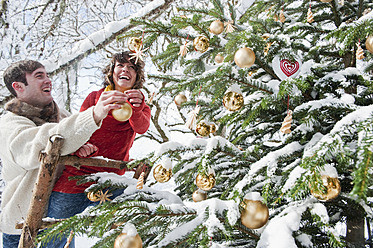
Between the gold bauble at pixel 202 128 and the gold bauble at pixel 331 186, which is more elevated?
the gold bauble at pixel 202 128

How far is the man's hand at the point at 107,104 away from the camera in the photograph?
4.12 ft

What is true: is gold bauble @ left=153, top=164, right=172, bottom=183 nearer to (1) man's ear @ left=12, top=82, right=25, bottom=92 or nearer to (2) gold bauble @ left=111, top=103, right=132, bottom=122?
(2) gold bauble @ left=111, top=103, right=132, bottom=122

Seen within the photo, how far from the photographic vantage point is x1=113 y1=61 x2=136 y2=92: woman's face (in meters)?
1.60

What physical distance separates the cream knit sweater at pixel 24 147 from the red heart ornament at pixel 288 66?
904 mm

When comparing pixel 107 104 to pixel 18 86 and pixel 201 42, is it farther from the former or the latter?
pixel 18 86

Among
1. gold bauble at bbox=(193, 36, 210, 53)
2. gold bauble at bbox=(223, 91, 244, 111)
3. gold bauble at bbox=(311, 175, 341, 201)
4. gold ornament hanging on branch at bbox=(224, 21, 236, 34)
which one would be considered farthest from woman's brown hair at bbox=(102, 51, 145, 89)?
gold bauble at bbox=(311, 175, 341, 201)

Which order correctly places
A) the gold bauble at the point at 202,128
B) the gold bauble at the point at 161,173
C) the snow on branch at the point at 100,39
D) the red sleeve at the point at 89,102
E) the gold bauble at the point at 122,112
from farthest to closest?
the snow on branch at the point at 100,39
the red sleeve at the point at 89,102
the gold bauble at the point at 202,128
the gold bauble at the point at 122,112
the gold bauble at the point at 161,173

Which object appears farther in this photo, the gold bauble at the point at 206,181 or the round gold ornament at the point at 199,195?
the round gold ornament at the point at 199,195

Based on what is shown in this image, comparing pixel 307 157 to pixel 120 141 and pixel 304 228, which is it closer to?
pixel 304 228

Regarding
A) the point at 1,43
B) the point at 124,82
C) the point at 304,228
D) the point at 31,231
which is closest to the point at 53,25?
the point at 1,43

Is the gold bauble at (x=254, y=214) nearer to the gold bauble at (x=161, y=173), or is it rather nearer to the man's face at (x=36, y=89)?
the gold bauble at (x=161, y=173)

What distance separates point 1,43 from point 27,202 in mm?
2630

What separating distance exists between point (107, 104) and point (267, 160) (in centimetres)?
79

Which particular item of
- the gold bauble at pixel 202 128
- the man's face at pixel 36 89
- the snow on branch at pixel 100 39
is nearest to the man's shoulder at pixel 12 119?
the man's face at pixel 36 89
